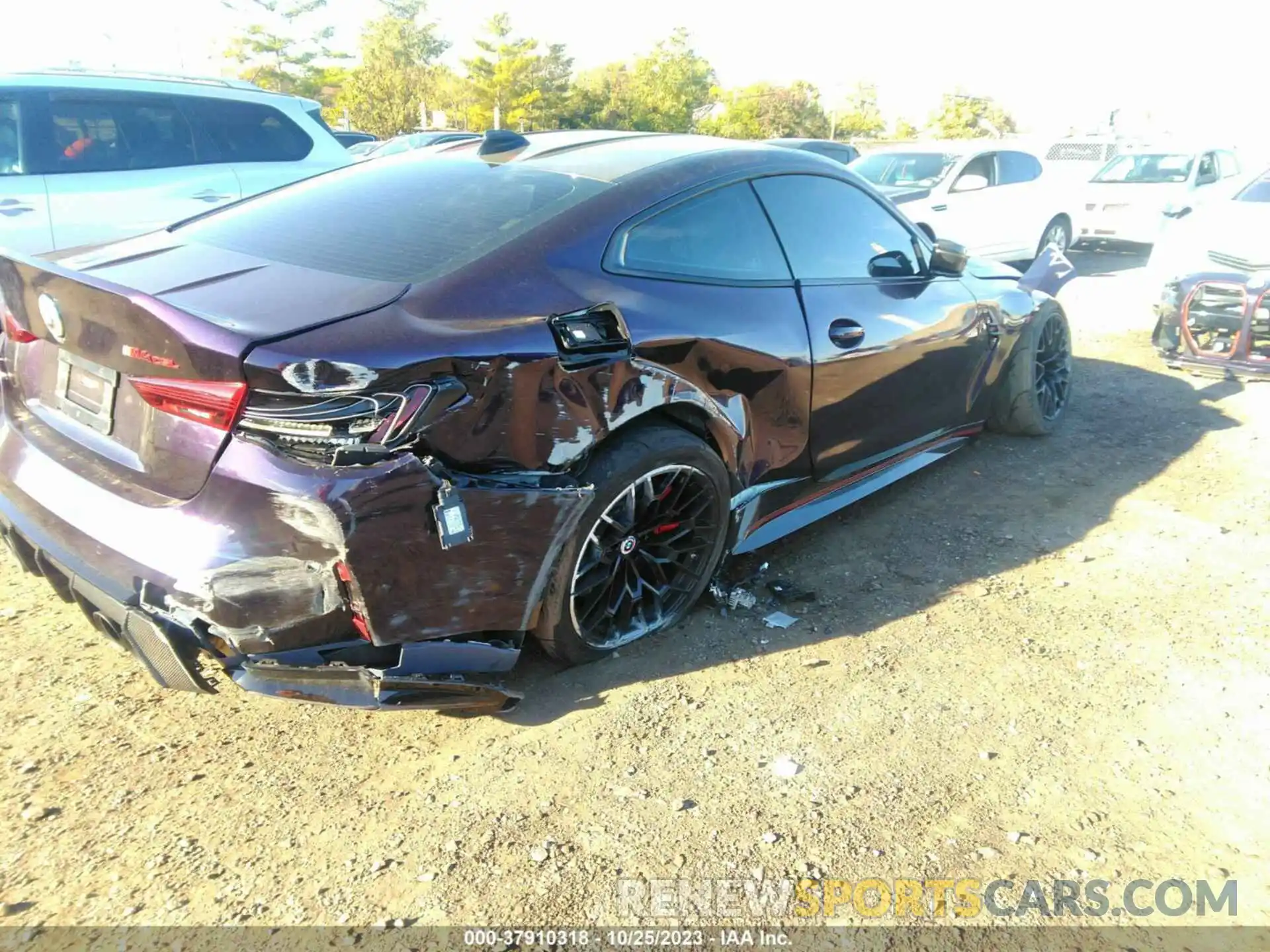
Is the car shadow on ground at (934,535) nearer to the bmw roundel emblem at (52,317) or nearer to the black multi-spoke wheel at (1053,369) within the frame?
the black multi-spoke wheel at (1053,369)

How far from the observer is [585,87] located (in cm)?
5794

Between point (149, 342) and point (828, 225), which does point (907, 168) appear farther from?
point (149, 342)

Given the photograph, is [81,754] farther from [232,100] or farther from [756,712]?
[232,100]

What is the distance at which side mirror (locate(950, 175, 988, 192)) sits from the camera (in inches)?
389

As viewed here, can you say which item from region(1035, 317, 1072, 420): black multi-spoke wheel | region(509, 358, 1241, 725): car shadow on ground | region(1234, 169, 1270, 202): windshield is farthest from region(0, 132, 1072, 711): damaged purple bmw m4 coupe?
region(1234, 169, 1270, 202): windshield

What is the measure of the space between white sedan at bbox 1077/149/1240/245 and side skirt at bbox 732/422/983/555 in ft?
31.5

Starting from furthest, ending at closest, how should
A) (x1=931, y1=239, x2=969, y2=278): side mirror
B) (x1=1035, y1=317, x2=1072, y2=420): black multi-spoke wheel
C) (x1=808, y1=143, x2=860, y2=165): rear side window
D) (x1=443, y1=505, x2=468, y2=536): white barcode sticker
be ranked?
(x1=808, y1=143, x2=860, y2=165): rear side window, (x1=1035, y1=317, x2=1072, y2=420): black multi-spoke wheel, (x1=931, y1=239, x2=969, y2=278): side mirror, (x1=443, y1=505, x2=468, y2=536): white barcode sticker

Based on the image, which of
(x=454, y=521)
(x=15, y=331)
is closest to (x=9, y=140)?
(x=15, y=331)

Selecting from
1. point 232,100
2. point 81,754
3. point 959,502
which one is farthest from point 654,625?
point 232,100

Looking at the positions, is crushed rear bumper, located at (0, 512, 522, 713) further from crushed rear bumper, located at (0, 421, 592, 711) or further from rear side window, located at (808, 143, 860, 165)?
rear side window, located at (808, 143, 860, 165)

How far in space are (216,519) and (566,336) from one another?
1007 mm

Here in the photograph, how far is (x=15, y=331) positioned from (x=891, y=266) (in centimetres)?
324

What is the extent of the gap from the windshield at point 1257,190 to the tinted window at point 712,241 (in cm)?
612

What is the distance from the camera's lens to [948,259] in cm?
405
